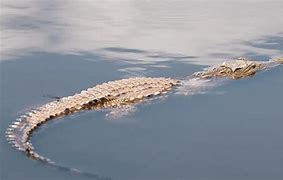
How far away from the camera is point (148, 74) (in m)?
5.99

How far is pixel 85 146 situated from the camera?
14.7 ft

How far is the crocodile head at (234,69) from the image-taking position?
20.1 ft

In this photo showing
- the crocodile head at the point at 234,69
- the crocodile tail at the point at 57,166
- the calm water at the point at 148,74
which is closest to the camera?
the crocodile tail at the point at 57,166

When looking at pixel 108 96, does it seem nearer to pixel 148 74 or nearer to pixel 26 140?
pixel 148 74

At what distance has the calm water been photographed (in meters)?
4.26

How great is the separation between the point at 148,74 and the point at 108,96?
831mm

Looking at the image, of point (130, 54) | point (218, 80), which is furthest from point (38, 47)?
point (218, 80)

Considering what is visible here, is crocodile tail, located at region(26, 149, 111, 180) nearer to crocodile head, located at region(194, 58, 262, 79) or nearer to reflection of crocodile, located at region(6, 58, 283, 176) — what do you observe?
reflection of crocodile, located at region(6, 58, 283, 176)

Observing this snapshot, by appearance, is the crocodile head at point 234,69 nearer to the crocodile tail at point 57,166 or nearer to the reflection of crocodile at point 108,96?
the reflection of crocodile at point 108,96

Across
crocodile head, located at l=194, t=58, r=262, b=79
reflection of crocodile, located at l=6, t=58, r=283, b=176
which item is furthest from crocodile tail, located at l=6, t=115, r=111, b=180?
crocodile head, located at l=194, t=58, r=262, b=79

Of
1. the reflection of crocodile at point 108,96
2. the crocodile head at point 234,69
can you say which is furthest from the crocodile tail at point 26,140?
the crocodile head at point 234,69

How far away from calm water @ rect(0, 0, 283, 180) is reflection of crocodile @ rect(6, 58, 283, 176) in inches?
3.1

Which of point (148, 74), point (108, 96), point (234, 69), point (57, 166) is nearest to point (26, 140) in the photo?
point (57, 166)

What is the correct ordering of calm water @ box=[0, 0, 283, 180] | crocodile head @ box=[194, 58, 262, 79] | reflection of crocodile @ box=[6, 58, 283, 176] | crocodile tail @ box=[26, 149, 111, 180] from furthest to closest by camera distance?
crocodile head @ box=[194, 58, 262, 79]
reflection of crocodile @ box=[6, 58, 283, 176]
calm water @ box=[0, 0, 283, 180]
crocodile tail @ box=[26, 149, 111, 180]
